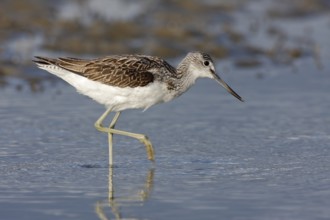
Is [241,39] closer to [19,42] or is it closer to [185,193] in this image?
[19,42]

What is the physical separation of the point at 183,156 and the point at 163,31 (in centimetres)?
657

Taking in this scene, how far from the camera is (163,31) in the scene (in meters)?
16.6

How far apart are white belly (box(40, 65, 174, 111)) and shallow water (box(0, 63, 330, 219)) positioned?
0.62 m

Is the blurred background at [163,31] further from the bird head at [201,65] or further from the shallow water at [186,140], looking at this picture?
the bird head at [201,65]

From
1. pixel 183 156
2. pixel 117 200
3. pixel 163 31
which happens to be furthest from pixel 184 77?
pixel 163 31

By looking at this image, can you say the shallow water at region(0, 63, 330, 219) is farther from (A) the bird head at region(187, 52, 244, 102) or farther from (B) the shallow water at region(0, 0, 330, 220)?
(A) the bird head at region(187, 52, 244, 102)

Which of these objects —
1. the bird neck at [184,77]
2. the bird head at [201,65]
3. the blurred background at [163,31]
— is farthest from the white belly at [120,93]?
the blurred background at [163,31]

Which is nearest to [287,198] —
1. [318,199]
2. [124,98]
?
[318,199]

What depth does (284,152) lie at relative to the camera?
34.2 feet

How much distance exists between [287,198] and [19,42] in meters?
8.31

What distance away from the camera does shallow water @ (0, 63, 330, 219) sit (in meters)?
8.27

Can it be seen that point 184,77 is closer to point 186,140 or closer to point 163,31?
point 186,140

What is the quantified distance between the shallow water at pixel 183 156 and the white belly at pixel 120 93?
24.5 inches

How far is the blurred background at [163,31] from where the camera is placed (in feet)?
50.7
